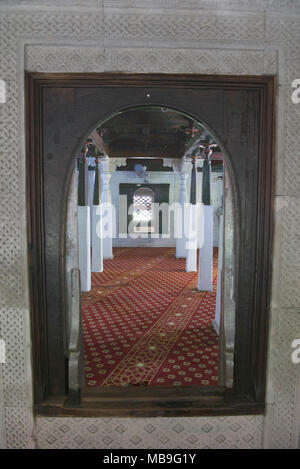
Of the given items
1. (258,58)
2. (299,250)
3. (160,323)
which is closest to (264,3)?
(258,58)

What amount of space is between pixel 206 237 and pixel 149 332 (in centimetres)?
221

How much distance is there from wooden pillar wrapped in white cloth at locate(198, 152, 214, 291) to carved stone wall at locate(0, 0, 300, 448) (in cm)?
383

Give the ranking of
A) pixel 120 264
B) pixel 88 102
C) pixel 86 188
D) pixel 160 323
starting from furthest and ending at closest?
1. pixel 120 264
2. pixel 86 188
3. pixel 160 323
4. pixel 88 102

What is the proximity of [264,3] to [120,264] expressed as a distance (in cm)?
767

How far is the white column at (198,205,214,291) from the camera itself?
5.84 metres

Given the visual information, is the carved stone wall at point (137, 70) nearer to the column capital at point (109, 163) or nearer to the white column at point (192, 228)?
the white column at point (192, 228)

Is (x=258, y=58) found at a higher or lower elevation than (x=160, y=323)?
higher

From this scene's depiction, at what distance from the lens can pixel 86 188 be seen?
608cm

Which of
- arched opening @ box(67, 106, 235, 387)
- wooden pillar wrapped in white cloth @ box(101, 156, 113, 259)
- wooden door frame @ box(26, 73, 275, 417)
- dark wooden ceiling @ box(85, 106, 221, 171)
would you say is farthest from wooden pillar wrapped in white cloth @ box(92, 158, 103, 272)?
wooden door frame @ box(26, 73, 275, 417)

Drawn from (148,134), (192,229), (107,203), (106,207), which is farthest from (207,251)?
(107,203)

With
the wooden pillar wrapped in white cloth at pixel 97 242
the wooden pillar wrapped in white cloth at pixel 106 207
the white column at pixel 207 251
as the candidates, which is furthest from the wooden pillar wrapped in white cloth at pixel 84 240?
the wooden pillar wrapped in white cloth at pixel 106 207

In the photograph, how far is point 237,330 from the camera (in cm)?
211

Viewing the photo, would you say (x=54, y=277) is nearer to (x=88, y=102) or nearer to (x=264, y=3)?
(x=88, y=102)

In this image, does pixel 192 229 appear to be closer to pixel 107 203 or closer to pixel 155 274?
pixel 155 274
